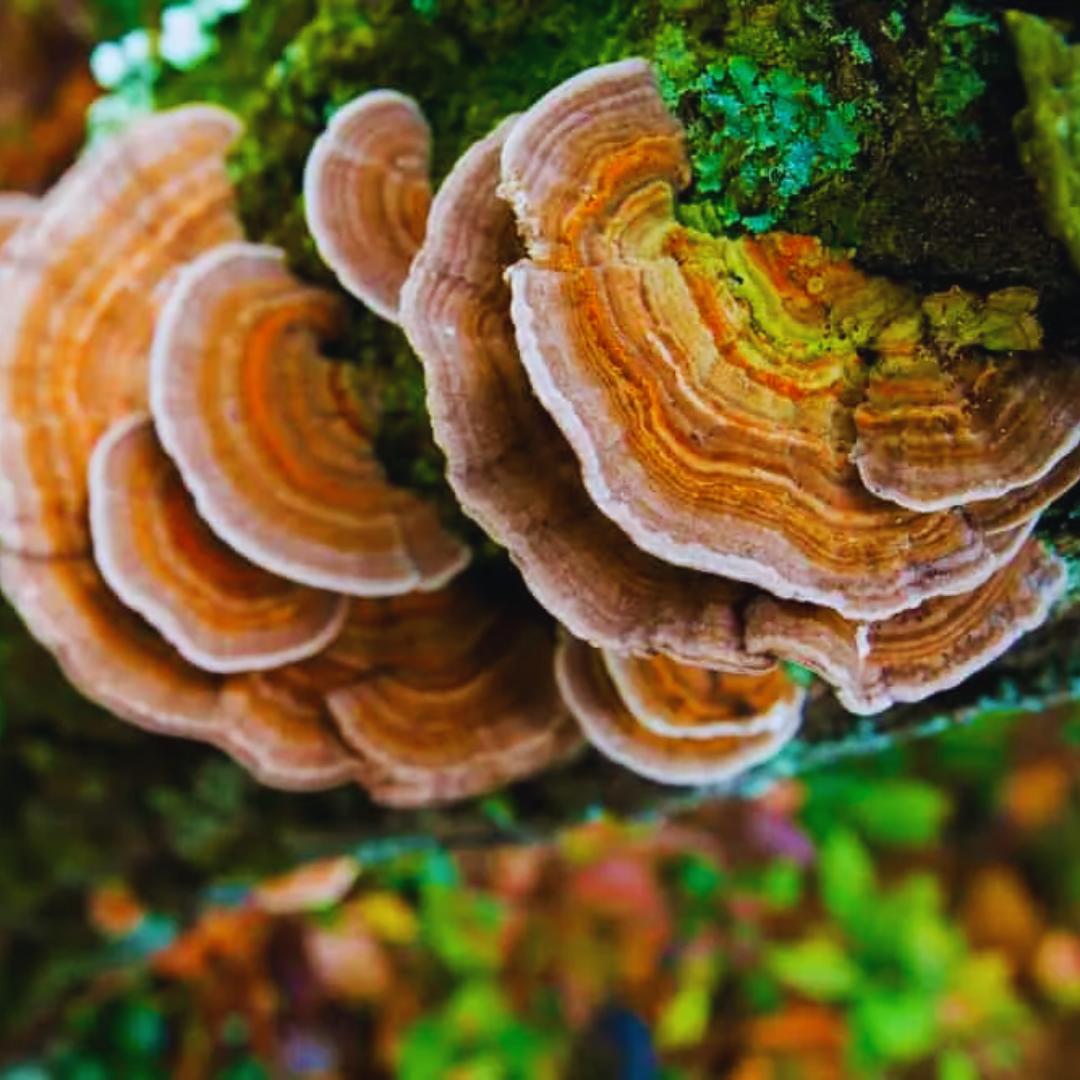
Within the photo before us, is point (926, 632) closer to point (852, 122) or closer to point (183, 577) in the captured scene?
point (852, 122)

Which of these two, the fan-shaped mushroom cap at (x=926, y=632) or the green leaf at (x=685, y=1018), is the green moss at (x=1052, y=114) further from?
the green leaf at (x=685, y=1018)

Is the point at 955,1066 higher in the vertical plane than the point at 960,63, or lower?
lower

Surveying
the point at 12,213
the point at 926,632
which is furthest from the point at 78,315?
the point at 926,632

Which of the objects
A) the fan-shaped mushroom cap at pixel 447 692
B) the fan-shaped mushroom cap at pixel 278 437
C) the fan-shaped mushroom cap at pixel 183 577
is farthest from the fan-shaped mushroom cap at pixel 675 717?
the fan-shaped mushroom cap at pixel 183 577

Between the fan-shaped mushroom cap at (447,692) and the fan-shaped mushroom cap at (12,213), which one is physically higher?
the fan-shaped mushroom cap at (12,213)

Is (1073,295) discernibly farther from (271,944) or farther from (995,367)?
(271,944)

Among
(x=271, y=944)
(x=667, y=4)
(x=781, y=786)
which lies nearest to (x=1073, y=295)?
(x=667, y=4)
